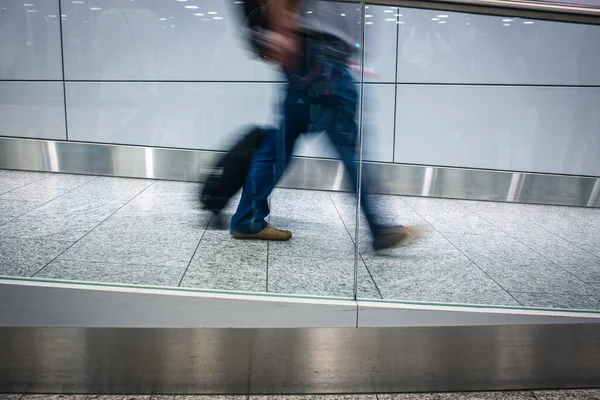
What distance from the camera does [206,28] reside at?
4.83ft

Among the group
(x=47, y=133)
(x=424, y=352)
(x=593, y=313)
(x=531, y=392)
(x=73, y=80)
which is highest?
(x=73, y=80)

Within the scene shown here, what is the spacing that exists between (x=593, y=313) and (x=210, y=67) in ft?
4.49

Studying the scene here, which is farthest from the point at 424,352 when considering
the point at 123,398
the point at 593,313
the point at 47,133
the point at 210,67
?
the point at 47,133

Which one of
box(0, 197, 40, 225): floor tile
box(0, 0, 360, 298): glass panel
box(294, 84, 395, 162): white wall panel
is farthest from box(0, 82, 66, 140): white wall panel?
box(294, 84, 395, 162): white wall panel

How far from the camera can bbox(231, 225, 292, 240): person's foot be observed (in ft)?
5.47

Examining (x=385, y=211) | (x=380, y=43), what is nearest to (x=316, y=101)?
(x=380, y=43)

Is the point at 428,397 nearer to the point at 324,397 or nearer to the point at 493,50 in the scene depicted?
the point at 324,397

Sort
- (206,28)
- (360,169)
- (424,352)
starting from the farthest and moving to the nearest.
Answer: (424,352), (360,169), (206,28)

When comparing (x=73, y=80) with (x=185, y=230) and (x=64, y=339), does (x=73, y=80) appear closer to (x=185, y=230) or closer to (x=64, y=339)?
(x=185, y=230)

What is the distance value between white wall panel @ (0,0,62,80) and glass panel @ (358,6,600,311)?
847mm

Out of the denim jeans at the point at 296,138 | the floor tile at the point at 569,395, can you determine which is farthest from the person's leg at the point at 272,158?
the floor tile at the point at 569,395

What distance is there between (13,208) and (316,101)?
0.95 meters

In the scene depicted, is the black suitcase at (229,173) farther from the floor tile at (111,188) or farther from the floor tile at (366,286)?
the floor tile at (366,286)

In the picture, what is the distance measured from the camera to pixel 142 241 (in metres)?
1.67
